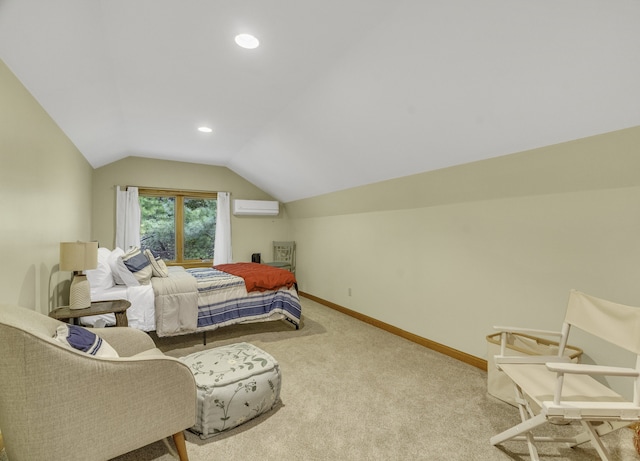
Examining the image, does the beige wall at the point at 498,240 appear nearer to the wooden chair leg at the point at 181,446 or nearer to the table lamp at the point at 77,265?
the wooden chair leg at the point at 181,446

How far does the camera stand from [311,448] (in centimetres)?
183

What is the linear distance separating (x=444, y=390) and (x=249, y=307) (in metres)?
2.17

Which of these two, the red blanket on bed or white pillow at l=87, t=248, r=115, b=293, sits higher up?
white pillow at l=87, t=248, r=115, b=293

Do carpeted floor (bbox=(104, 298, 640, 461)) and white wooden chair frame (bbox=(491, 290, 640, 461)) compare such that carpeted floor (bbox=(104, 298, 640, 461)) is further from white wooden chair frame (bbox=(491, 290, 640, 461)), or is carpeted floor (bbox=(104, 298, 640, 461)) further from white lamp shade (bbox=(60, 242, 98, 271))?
white lamp shade (bbox=(60, 242, 98, 271))

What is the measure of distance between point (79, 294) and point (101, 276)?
0.54 metres

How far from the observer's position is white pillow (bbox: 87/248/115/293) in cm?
307

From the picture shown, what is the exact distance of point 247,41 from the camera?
2094 millimetres

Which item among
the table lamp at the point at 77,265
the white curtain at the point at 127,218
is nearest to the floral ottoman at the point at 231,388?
the table lamp at the point at 77,265

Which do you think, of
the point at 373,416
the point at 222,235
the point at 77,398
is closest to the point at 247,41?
the point at 77,398

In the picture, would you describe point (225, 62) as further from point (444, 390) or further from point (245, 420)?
point (444, 390)

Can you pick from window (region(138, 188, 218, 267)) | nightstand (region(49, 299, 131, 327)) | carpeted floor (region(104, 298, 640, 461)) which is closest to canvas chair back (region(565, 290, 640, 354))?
carpeted floor (region(104, 298, 640, 461))

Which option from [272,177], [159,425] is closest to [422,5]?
[159,425]

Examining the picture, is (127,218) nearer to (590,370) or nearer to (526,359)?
(526,359)

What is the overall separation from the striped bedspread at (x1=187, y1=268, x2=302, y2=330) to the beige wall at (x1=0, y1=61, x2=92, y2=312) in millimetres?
1320
